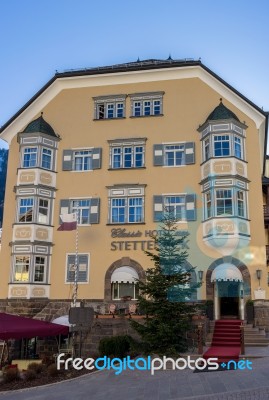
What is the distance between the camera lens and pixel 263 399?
12.4m

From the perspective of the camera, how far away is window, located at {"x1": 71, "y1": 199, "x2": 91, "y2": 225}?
2945cm

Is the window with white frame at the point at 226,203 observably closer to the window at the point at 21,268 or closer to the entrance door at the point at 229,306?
the entrance door at the point at 229,306

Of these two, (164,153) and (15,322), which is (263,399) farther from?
(164,153)

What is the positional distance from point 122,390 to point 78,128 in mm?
20192

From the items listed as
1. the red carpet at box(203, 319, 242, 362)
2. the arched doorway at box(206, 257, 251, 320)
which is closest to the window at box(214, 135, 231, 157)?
the arched doorway at box(206, 257, 251, 320)

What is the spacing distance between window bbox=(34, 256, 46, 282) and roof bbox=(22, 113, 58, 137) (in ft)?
28.0

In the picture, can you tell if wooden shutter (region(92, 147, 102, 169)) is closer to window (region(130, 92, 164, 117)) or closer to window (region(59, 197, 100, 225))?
window (region(59, 197, 100, 225))

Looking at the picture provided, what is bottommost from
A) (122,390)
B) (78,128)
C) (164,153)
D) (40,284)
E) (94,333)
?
(122,390)

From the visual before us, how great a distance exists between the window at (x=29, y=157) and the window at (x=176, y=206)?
30.2 ft

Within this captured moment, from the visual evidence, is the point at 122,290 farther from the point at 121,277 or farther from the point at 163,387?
the point at 163,387

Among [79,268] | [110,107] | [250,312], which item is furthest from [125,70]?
[250,312]

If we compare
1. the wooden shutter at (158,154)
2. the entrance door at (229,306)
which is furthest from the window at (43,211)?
the entrance door at (229,306)

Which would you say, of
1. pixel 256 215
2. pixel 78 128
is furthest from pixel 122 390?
pixel 78 128

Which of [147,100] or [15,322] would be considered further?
[147,100]
